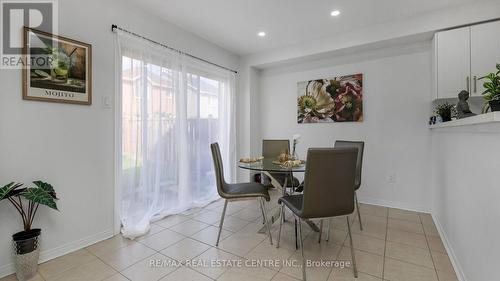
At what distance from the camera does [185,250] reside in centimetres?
200

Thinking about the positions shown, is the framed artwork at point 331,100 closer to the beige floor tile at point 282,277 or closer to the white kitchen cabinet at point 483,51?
the white kitchen cabinet at point 483,51

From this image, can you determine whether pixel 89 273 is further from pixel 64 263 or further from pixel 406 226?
pixel 406 226

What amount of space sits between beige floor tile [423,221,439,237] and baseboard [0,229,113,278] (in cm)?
337

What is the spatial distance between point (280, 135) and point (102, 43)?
2.95 meters

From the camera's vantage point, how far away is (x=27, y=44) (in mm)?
1738

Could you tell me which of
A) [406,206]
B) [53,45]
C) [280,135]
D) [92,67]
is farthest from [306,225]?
[53,45]

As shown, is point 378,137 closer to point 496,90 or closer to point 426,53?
point 426,53

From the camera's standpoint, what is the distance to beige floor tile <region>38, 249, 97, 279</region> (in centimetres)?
168

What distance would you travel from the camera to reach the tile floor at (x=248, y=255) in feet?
5.39

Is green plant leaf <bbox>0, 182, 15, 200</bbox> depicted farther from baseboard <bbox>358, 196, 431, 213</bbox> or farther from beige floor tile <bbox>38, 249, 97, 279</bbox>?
baseboard <bbox>358, 196, 431, 213</bbox>

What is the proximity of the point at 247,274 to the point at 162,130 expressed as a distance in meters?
1.92

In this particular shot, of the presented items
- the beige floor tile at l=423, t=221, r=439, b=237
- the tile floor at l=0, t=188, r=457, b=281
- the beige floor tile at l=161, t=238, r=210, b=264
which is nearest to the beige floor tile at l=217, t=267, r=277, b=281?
the tile floor at l=0, t=188, r=457, b=281

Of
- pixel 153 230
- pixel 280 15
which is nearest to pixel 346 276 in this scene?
pixel 153 230

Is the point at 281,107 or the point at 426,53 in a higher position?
the point at 426,53
